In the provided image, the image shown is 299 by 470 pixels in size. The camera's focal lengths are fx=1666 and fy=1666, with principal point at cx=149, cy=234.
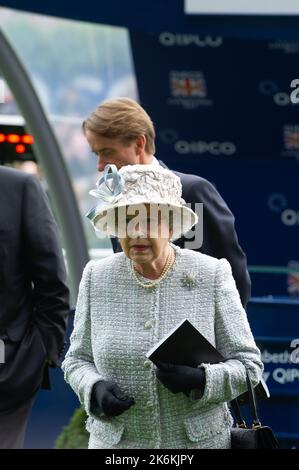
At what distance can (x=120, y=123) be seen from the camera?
556cm

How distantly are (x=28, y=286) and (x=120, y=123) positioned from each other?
0.69 metres

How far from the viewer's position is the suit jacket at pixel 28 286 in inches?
224

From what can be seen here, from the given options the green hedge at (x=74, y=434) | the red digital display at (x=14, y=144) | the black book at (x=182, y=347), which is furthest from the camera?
the red digital display at (x=14, y=144)

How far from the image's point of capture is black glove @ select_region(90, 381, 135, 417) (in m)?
4.54

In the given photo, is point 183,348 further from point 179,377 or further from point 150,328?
point 150,328

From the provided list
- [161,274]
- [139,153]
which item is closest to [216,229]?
[139,153]

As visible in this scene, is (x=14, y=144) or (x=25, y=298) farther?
(x=14, y=144)

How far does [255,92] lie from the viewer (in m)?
10.1

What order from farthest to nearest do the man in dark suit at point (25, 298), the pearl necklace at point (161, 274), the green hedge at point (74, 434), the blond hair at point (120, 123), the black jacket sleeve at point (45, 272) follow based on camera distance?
the green hedge at point (74, 434) → the black jacket sleeve at point (45, 272) → the man in dark suit at point (25, 298) → the blond hair at point (120, 123) → the pearl necklace at point (161, 274)

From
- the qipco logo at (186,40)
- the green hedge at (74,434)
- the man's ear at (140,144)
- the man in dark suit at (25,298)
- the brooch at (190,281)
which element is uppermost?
the man's ear at (140,144)

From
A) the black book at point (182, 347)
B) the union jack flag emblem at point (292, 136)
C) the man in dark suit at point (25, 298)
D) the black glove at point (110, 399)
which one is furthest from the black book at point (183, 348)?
the union jack flag emblem at point (292, 136)

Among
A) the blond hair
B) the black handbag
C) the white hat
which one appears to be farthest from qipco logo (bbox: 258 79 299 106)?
the black handbag

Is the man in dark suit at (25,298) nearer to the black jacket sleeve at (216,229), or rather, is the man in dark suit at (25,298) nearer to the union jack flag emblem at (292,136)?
the black jacket sleeve at (216,229)

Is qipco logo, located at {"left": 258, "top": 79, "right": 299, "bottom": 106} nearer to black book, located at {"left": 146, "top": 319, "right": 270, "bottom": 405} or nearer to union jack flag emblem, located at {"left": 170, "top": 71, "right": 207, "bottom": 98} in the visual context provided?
union jack flag emblem, located at {"left": 170, "top": 71, "right": 207, "bottom": 98}
